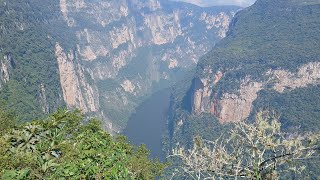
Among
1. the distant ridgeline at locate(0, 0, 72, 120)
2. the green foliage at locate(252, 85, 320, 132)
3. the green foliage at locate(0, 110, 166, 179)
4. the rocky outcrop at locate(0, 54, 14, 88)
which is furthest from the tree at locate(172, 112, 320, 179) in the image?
the green foliage at locate(252, 85, 320, 132)

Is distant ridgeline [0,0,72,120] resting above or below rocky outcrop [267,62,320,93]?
above

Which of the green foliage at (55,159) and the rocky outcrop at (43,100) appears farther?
the rocky outcrop at (43,100)

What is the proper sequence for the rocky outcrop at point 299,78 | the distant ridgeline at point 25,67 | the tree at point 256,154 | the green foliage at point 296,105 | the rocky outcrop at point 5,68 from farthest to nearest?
the rocky outcrop at point 299,78 → the green foliage at point 296,105 → the rocky outcrop at point 5,68 → the distant ridgeline at point 25,67 → the tree at point 256,154

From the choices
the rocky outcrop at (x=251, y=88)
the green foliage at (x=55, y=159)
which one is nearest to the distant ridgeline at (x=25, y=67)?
the rocky outcrop at (x=251, y=88)

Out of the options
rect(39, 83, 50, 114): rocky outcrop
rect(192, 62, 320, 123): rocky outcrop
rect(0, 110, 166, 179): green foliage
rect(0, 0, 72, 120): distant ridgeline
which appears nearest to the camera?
rect(0, 110, 166, 179): green foliage

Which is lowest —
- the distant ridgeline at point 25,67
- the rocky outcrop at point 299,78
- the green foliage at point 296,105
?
the green foliage at point 296,105

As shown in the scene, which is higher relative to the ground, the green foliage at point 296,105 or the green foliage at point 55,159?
the green foliage at point 55,159

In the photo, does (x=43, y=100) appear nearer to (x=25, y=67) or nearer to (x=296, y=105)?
(x=25, y=67)

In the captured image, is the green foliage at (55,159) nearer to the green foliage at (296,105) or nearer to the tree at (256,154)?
the tree at (256,154)

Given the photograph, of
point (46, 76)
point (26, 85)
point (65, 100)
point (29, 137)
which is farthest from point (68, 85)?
point (29, 137)

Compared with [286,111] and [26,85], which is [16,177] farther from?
[286,111]

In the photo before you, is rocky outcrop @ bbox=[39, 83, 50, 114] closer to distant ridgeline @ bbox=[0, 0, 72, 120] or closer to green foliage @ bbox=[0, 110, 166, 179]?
distant ridgeline @ bbox=[0, 0, 72, 120]

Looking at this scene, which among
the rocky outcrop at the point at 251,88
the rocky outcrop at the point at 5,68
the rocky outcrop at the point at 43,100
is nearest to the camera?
the rocky outcrop at the point at 5,68
